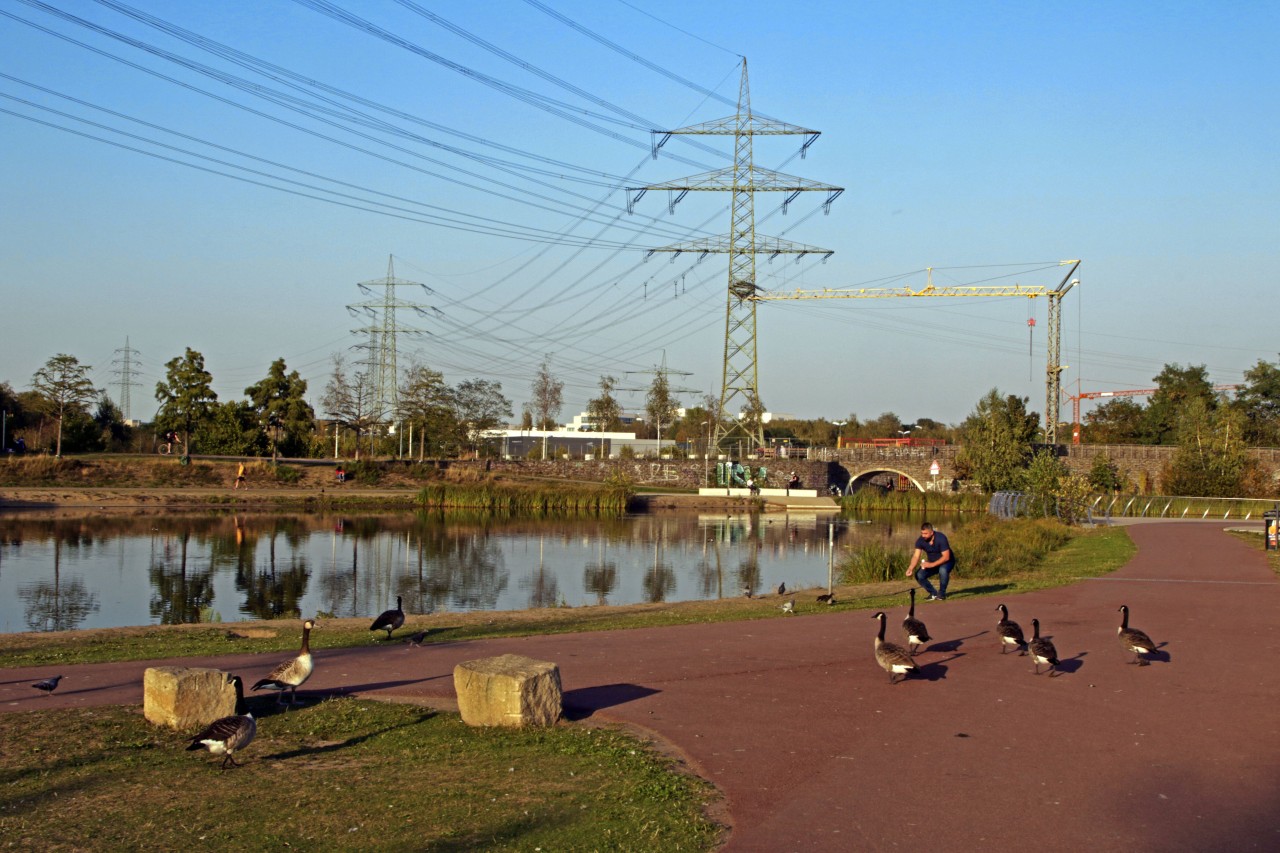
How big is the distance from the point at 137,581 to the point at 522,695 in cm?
2500

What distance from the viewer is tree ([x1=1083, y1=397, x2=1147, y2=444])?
112062 mm

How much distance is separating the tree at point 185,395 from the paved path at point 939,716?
216 ft

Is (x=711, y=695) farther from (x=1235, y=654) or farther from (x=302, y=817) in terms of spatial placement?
(x=1235, y=654)

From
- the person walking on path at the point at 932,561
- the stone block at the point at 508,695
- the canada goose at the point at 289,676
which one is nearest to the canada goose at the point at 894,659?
the stone block at the point at 508,695

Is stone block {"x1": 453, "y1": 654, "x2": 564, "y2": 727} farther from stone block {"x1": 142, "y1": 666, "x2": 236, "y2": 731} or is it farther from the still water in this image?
the still water

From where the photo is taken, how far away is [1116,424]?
118938 millimetres

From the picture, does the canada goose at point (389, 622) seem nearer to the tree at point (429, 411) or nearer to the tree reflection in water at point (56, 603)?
the tree reflection in water at point (56, 603)

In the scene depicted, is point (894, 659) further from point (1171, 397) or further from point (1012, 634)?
point (1171, 397)

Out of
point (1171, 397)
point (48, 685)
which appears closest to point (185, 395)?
point (48, 685)

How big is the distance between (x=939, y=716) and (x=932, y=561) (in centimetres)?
1026

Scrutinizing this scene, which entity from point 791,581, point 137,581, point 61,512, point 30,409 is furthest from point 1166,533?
point 30,409

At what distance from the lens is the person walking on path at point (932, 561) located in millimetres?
20875

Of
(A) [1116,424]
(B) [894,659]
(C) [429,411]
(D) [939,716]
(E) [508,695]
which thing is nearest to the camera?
(E) [508,695]

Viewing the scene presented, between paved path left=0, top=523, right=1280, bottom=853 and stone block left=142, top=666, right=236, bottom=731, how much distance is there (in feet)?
5.22
